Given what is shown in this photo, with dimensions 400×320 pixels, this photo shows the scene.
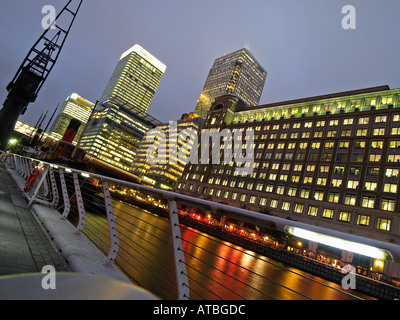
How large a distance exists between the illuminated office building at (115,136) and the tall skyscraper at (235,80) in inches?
1801

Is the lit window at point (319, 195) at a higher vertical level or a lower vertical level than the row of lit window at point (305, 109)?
lower

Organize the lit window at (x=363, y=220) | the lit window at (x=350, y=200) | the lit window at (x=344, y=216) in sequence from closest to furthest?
the lit window at (x=363, y=220) < the lit window at (x=344, y=216) < the lit window at (x=350, y=200)

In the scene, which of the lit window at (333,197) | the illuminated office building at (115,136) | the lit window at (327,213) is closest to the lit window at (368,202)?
the lit window at (333,197)

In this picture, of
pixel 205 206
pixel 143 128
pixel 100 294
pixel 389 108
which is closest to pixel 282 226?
pixel 205 206

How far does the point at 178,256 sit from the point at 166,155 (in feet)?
411

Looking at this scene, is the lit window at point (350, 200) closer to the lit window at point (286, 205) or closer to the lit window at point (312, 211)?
the lit window at point (312, 211)

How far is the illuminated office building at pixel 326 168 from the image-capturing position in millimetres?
39656

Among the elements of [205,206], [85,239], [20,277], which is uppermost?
[205,206]

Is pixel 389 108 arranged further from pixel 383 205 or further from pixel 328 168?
pixel 383 205

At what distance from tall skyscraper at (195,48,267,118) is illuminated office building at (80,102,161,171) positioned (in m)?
45.7

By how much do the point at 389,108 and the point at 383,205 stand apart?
68.9ft

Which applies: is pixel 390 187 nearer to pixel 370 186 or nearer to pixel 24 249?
pixel 370 186

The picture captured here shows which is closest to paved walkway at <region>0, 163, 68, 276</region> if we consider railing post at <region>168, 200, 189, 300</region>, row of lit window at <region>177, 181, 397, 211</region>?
railing post at <region>168, 200, 189, 300</region>

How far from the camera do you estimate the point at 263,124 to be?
64.8 metres
